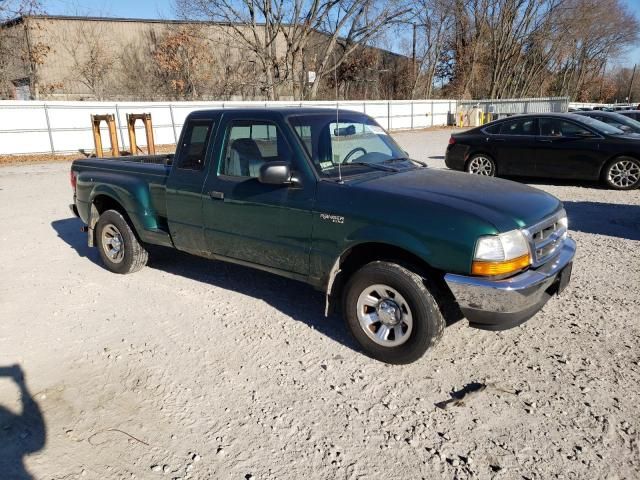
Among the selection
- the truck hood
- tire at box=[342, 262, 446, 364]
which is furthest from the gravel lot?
the truck hood

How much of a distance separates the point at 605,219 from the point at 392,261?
5627 millimetres

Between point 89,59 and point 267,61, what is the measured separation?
496 inches

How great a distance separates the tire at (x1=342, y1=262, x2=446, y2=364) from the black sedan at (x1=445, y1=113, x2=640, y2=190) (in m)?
7.99

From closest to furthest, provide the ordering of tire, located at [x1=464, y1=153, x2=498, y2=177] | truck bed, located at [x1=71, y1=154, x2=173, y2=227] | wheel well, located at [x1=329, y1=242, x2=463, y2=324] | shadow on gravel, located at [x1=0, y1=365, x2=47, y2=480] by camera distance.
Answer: shadow on gravel, located at [x1=0, y1=365, x2=47, y2=480]
wheel well, located at [x1=329, y1=242, x2=463, y2=324]
truck bed, located at [x1=71, y1=154, x2=173, y2=227]
tire, located at [x1=464, y1=153, x2=498, y2=177]

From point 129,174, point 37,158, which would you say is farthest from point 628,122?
point 37,158

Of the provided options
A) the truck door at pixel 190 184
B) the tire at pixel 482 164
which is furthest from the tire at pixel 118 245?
the tire at pixel 482 164

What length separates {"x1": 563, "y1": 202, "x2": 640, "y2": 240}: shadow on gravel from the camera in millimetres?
6879

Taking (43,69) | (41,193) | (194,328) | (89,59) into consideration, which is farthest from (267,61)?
(194,328)

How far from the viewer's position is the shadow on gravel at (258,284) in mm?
4332

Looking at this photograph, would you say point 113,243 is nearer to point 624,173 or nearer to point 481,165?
point 481,165

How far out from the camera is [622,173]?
9516 mm

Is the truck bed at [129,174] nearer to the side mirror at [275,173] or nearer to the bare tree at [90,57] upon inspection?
the side mirror at [275,173]

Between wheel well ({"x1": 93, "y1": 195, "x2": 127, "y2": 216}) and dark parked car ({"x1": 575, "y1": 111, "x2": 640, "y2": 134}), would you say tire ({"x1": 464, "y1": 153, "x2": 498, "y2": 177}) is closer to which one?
dark parked car ({"x1": 575, "y1": 111, "x2": 640, "y2": 134})

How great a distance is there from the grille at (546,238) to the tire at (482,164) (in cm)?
732
